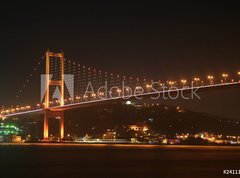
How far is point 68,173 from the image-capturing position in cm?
1884

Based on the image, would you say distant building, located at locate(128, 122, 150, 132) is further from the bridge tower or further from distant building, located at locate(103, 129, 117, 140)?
the bridge tower

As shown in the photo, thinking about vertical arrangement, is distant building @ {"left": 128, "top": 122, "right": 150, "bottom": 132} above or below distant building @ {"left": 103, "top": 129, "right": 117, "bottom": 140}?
above

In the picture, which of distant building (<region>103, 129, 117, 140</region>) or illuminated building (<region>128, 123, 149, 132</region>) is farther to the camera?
illuminated building (<region>128, 123, 149, 132</region>)

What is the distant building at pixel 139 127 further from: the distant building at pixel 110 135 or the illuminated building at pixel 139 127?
the distant building at pixel 110 135

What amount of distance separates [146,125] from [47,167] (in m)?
61.5

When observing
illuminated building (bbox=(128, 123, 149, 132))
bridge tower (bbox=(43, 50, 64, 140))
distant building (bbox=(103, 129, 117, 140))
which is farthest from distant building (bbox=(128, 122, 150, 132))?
bridge tower (bbox=(43, 50, 64, 140))

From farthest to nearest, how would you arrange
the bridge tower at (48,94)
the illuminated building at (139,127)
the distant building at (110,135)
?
the illuminated building at (139,127), the distant building at (110,135), the bridge tower at (48,94)

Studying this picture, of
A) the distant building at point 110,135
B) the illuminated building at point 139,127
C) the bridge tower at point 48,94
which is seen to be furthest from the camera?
the illuminated building at point 139,127

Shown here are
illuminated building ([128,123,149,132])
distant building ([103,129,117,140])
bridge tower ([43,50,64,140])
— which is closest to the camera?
bridge tower ([43,50,64,140])

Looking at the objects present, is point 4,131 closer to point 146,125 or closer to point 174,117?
point 146,125

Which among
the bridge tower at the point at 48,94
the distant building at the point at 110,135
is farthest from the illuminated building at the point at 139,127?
the bridge tower at the point at 48,94

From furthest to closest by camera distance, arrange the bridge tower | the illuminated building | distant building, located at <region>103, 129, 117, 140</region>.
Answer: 1. the illuminated building
2. distant building, located at <region>103, 129, 117, 140</region>
3. the bridge tower

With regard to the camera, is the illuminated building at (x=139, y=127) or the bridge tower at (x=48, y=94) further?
the illuminated building at (x=139, y=127)

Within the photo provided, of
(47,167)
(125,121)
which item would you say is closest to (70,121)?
(125,121)
